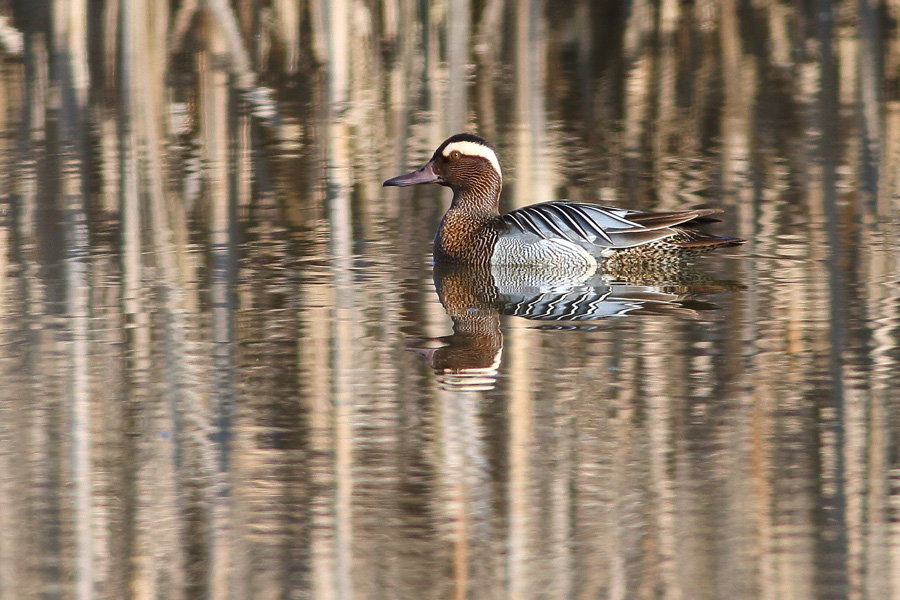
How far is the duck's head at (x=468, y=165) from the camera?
370 inches

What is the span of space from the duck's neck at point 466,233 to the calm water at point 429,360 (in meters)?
0.17

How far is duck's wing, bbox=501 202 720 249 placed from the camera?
8461 millimetres

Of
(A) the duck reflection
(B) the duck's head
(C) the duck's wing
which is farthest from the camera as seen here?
(B) the duck's head

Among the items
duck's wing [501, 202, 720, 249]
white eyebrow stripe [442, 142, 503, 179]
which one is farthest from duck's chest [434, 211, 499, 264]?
white eyebrow stripe [442, 142, 503, 179]

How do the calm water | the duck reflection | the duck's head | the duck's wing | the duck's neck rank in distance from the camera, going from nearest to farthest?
the calm water < the duck reflection < the duck's wing < the duck's neck < the duck's head

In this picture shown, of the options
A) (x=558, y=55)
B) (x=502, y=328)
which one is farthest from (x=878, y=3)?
(x=502, y=328)

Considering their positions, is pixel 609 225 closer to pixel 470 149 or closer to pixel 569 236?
pixel 569 236

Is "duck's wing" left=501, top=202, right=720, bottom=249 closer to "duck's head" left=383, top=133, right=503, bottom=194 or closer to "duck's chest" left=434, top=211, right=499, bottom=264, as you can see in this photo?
"duck's chest" left=434, top=211, right=499, bottom=264

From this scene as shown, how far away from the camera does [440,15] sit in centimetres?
1989

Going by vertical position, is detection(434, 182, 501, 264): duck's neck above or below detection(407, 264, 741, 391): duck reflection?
above

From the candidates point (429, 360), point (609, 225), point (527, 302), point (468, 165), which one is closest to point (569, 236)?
point (609, 225)

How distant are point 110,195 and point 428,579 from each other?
655 centimetres

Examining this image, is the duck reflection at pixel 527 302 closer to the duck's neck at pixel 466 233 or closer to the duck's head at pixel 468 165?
the duck's neck at pixel 466 233

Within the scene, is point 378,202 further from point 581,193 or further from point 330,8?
point 330,8
